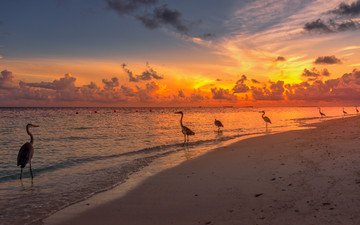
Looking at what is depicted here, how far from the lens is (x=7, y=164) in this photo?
19359mm

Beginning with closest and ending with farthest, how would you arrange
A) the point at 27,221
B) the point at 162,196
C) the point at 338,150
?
the point at 27,221 < the point at 162,196 < the point at 338,150

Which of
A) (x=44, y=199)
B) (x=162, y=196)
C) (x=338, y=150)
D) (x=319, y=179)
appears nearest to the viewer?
(x=319, y=179)

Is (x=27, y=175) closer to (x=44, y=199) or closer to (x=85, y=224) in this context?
(x=44, y=199)

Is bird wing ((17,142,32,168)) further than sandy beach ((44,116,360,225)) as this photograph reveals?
Yes

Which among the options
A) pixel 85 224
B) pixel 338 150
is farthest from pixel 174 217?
pixel 338 150

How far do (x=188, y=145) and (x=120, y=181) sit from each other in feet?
45.4

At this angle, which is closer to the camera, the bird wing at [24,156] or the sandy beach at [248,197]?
the sandy beach at [248,197]

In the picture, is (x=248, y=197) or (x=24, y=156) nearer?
(x=248, y=197)

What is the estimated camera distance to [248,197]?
31.1 feet

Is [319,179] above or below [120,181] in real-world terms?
above

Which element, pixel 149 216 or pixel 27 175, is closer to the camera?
pixel 149 216

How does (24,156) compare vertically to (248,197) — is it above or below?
above

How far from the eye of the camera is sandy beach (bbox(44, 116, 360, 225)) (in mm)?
7660

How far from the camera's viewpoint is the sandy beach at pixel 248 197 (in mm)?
7660
